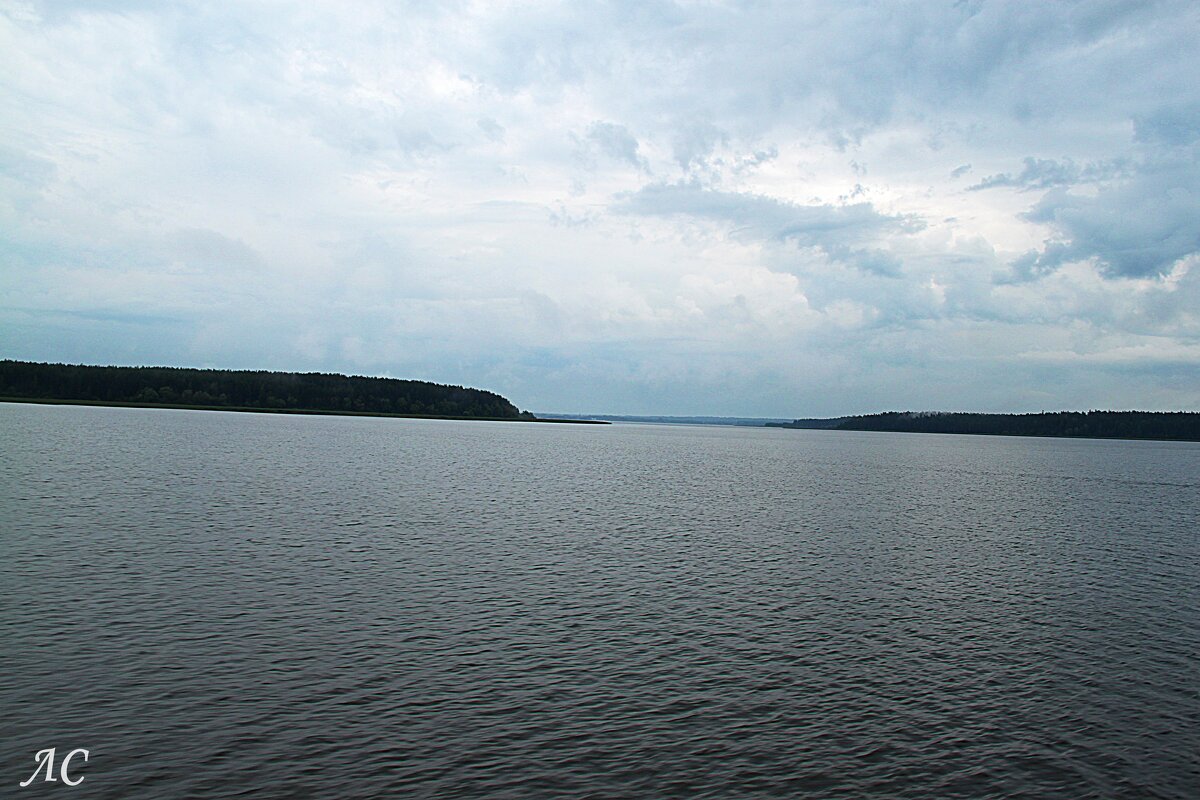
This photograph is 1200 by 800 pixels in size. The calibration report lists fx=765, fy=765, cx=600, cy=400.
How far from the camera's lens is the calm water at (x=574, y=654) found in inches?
Answer: 602

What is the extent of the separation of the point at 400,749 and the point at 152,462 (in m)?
66.7

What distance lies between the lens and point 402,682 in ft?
63.4

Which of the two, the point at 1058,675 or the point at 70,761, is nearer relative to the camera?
the point at 70,761

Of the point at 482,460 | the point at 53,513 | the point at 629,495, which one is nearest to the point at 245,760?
A: the point at 53,513

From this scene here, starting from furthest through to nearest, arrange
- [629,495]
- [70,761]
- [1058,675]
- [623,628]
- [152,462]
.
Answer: [152,462] → [629,495] → [623,628] → [1058,675] → [70,761]

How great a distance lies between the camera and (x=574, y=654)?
21.9 meters

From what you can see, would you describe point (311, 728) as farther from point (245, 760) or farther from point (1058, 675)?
point (1058, 675)

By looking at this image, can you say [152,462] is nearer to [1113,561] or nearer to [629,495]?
[629,495]

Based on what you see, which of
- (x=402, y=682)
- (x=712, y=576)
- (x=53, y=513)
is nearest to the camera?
(x=402, y=682)

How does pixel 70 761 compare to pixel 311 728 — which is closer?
pixel 70 761

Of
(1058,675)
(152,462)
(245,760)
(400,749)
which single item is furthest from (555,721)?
(152,462)

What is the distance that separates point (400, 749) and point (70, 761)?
6.10m

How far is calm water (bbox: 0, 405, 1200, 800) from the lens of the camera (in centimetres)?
1530

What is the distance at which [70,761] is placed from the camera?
47.8 feet
